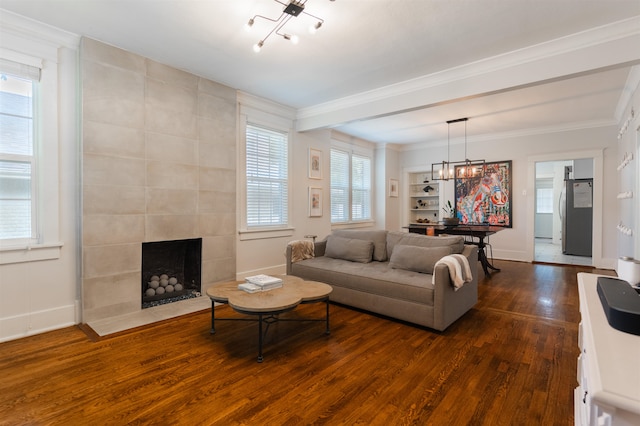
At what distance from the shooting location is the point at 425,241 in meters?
3.67

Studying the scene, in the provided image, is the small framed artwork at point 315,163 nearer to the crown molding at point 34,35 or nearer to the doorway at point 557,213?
the crown molding at point 34,35

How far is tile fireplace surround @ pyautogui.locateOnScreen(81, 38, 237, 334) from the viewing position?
3172 mm

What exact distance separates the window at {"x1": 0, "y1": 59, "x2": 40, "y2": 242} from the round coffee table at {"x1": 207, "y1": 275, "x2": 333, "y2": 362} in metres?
1.86

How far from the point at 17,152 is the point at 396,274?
3.81 metres

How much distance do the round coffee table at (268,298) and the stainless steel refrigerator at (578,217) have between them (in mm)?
7425

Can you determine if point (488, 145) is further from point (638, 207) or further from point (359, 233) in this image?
point (359, 233)

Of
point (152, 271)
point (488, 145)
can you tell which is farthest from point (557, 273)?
point (152, 271)

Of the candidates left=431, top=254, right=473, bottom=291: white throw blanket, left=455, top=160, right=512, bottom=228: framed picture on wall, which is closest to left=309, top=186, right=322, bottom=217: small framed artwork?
left=431, top=254, right=473, bottom=291: white throw blanket

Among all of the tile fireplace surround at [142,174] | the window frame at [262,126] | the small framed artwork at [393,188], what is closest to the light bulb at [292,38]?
the tile fireplace surround at [142,174]

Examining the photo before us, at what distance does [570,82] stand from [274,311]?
4.57m

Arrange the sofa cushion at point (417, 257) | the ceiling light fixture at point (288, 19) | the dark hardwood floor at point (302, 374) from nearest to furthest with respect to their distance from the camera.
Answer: the dark hardwood floor at point (302, 374) < the ceiling light fixture at point (288, 19) < the sofa cushion at point (417, 257)

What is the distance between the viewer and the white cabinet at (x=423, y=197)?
8.31 metres

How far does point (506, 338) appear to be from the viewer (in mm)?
2840

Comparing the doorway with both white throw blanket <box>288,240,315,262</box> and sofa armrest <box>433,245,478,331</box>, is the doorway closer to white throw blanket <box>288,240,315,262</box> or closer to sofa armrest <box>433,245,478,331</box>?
sofa armrest <box>433,245,478,331</box>
